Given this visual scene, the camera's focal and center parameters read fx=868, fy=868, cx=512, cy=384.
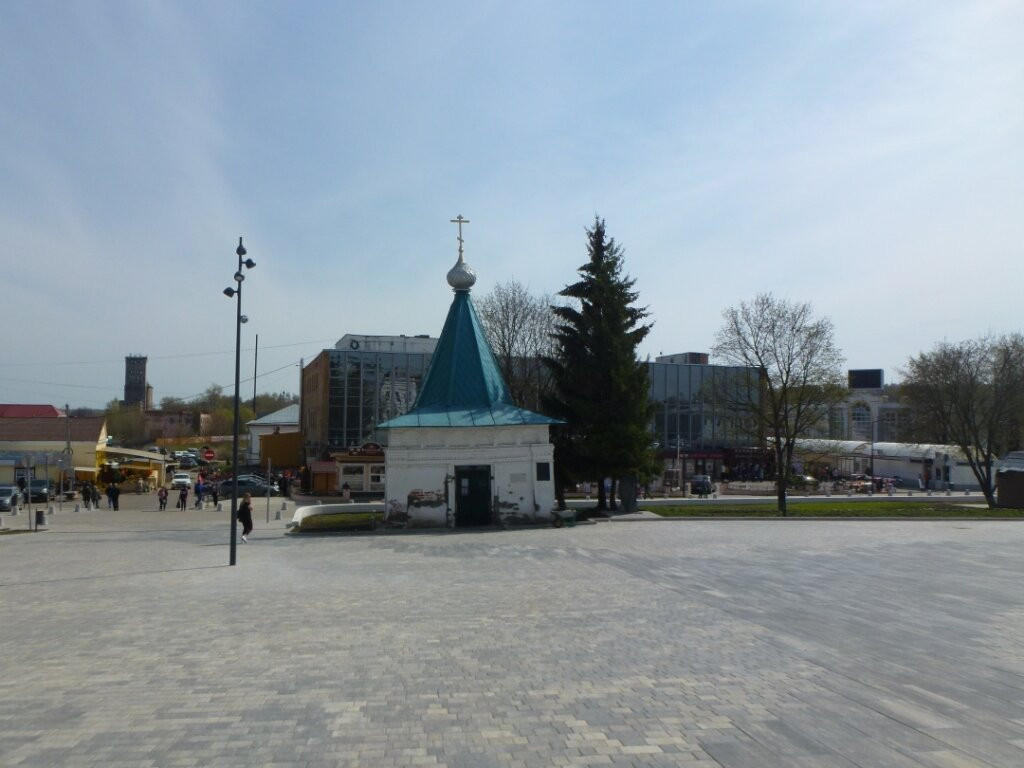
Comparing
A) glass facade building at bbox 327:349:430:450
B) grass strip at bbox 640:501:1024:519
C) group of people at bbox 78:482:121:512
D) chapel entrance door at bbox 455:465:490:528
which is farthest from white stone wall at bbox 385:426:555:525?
glass facade building at bbox 327:349:430:450

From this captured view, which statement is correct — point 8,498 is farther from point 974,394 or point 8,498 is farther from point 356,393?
point 974,394

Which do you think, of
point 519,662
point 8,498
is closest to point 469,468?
point 519,662

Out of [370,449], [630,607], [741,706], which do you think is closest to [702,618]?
[630,607]

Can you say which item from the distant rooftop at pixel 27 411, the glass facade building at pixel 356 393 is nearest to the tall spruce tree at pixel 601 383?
the glass facade building at pixel 356 393

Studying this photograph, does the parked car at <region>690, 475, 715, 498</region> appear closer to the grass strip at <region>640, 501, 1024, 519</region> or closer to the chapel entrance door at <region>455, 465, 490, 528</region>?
the grass strip at <region>640, 501, 1024, 519</region>

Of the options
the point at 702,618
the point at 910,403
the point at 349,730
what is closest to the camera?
the point at 349,730

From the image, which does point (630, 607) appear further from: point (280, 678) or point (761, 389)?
point (761, 389)

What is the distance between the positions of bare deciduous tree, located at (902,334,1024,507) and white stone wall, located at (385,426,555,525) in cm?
2557

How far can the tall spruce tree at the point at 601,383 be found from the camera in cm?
3300

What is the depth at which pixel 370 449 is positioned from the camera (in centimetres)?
4906

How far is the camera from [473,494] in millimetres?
30219

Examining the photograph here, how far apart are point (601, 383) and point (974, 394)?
22.8 meters

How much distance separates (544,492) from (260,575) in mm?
14215

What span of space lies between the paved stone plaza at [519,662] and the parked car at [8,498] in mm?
26811
